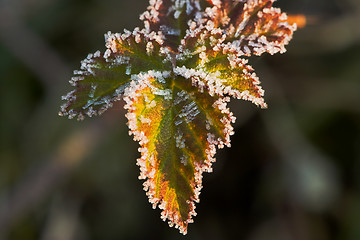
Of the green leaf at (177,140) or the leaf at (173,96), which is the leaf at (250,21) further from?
the green leaf at (177,140)

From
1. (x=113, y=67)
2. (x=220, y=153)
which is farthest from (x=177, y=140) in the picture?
(x=220, y=153)

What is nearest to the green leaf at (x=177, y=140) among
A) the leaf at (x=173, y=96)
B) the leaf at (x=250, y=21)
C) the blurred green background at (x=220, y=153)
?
the leaf at (x=173, y=96)

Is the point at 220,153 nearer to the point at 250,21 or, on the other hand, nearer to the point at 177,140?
the point at 250,21

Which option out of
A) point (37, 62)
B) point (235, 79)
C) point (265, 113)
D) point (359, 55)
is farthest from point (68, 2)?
point (235, 79)

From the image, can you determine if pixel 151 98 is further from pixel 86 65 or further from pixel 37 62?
pixel 37 62

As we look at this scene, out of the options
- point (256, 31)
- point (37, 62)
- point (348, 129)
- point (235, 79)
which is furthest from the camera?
point (37, 62)

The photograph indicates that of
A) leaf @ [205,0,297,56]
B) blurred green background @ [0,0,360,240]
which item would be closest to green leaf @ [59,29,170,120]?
leaf @ [205,0,297,56]
